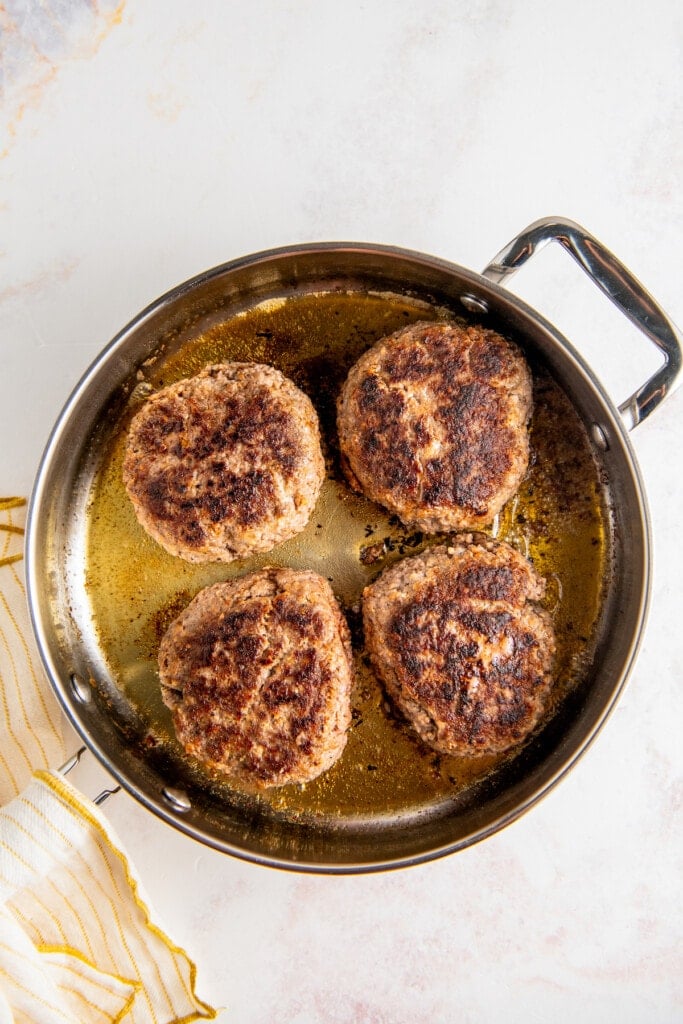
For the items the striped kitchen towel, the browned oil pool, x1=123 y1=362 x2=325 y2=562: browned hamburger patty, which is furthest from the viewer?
the browned oil pool

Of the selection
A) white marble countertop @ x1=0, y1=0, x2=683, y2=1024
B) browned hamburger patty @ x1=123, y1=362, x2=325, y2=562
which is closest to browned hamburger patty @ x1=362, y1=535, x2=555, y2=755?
browned hamburger patty @ x1=123, y1=362, x2=325, y2=562

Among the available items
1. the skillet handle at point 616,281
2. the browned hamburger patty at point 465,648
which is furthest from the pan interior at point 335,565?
the skillet handle at point 616,281

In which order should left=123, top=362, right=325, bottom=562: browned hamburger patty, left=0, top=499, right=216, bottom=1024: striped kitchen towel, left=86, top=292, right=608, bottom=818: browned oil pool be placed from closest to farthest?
left=123, top=362, right=325, bottom=562: browned hamburger patty < left=0, top=499, right=216, bottom=1024: striped kitchen towel < left=86, top=292, right=608, bottom=818: browned oil pool

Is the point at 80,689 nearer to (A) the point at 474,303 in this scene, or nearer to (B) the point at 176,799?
(B) the point at 176,799

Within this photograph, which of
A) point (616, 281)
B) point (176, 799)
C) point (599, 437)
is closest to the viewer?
point (616, 281)

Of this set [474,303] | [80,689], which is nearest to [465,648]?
[474,303]

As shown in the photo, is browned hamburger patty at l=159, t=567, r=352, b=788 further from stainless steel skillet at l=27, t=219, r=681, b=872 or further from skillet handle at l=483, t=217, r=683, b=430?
skillet handle at l=483, t=217, r=683, b=430

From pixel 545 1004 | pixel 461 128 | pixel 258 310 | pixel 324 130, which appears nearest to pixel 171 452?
pixel 258 310
